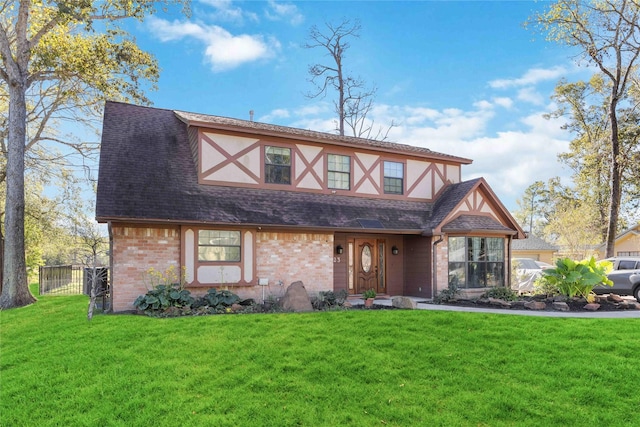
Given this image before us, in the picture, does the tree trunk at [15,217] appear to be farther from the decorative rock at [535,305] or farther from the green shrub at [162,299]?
the decorative rock at [535,305]

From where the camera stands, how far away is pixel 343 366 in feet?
21.3

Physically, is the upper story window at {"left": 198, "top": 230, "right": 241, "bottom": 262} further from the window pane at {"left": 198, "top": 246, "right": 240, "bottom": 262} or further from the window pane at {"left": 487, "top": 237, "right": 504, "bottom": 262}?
the window pane at {"left": 487, "top": 237, "right": 504, "bottom": 262}

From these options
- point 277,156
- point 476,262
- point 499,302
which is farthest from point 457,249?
point 277,156

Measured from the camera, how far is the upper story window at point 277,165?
13844 mm

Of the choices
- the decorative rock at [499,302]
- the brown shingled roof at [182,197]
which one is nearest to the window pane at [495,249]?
the brown shingled roof at [182,197]

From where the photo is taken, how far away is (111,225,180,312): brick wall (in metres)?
10.7

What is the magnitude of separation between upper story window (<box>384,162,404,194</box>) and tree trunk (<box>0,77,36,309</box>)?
1261 centimetres

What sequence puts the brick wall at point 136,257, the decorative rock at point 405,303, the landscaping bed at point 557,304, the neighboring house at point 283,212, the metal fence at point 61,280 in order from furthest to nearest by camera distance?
the metal fence at point 61,280
the landscaping bed at point 557,304
the neighboring house at point 283,212
the decorative rock at point 405,303
the brick wall at point 136,257

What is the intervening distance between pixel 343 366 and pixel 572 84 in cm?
3277

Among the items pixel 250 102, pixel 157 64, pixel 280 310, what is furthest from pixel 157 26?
pixel 280 310

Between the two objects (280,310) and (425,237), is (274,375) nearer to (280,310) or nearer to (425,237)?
(280,310)

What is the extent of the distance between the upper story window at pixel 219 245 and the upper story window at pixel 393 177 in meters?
6.39

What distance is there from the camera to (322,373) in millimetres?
6297

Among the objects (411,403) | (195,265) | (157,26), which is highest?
(157,26)
